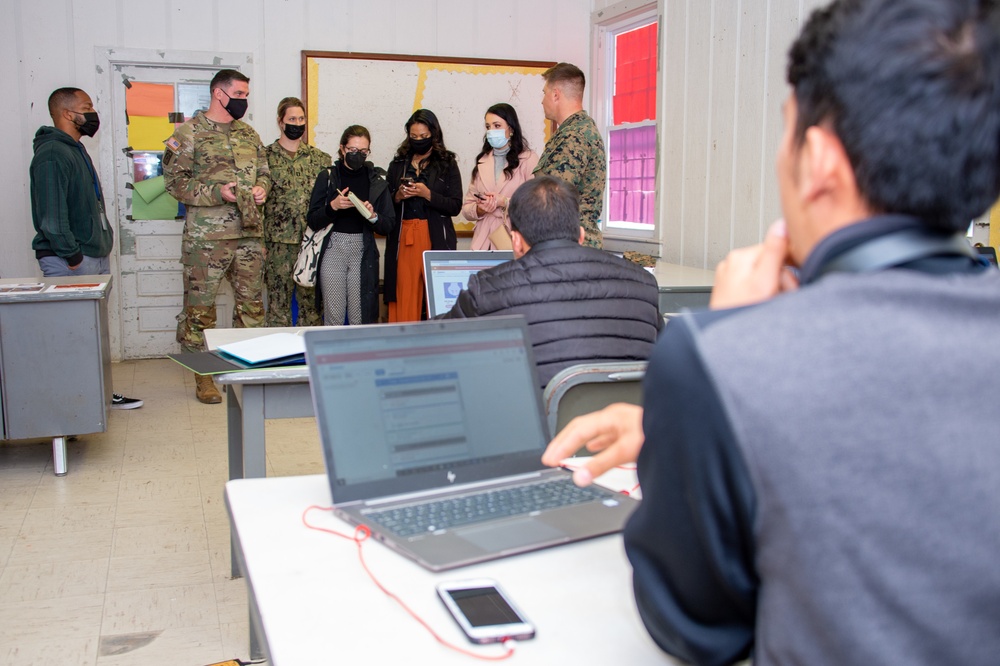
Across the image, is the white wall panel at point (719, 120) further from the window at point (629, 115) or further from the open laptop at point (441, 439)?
the open laptop at point (441, 439)

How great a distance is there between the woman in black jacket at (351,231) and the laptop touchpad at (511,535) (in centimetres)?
437

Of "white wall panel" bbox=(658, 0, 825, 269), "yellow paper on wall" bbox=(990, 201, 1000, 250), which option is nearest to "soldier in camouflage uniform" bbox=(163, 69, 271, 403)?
"white wall panel" bbox=(658, 0, 825, 269)

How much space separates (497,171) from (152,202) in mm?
2368

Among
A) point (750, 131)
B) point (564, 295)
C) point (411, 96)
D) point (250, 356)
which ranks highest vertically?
point (411, 96)

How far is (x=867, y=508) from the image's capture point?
609 mm

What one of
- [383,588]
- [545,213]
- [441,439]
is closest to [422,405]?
[441,439]

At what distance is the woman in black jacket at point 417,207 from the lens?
5.68 m

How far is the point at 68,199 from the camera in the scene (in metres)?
4.64

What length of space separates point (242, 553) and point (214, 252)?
4.23m

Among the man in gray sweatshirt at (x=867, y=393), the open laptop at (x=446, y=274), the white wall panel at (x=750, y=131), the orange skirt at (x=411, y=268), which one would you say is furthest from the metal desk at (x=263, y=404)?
the orange skirt at (x=411, y=268)

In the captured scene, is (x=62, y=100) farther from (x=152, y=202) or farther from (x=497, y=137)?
(x=497, y=137)

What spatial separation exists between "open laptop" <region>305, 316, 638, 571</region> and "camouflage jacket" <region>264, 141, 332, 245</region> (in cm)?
455

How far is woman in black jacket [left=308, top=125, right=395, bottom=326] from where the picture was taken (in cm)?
542

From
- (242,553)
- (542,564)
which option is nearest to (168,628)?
(242,553)
